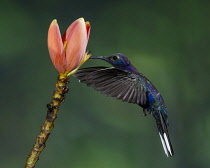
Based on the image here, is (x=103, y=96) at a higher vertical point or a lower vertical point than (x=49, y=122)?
lower

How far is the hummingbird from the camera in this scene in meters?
0.36

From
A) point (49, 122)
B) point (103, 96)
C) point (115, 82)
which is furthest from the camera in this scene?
point (103, 96)

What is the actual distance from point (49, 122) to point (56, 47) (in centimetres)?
6

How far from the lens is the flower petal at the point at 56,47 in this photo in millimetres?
285

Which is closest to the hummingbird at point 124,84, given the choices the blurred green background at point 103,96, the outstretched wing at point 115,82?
the outstretched wing at point 115,82

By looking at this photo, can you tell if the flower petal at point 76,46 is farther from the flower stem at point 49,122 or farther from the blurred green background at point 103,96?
the blurred green background at point 103,96

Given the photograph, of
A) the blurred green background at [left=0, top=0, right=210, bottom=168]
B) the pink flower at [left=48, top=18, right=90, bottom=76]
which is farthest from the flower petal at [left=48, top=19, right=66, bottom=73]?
the blurred green background at [left=0, top=0, right=210, bottom=168]

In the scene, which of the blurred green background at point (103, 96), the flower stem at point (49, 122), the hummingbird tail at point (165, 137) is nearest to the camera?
the flower stem at point (49, 122)

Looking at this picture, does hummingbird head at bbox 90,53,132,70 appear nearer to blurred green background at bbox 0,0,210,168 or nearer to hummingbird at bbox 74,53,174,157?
hummingbird at bbox 74,53,174,157

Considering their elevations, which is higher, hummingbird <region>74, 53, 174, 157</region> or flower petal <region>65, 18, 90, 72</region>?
flower petal <region>65, 18, 90, 72</region>

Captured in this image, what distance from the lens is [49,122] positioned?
275mm


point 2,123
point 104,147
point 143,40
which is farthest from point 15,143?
point 143,40

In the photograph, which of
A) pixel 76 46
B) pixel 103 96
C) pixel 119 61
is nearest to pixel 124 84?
pixel 119 61

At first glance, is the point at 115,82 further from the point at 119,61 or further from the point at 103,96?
the point at 103,96
